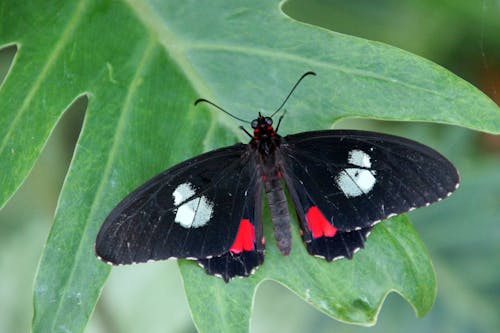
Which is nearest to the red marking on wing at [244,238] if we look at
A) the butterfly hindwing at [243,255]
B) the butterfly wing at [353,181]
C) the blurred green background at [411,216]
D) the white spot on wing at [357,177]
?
the butterfly hindwing at [243,255]

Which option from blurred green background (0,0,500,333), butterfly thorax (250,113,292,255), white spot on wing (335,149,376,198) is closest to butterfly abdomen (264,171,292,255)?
butterfly thorax (250,113,292,255)

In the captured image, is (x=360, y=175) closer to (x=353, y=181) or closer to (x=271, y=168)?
(x=353, y=181)

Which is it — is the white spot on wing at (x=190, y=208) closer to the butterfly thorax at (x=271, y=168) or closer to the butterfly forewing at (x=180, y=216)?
the butterfly forewing at (x=180, y=216)

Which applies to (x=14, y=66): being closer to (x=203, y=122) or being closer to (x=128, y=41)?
(x=128, y=41)

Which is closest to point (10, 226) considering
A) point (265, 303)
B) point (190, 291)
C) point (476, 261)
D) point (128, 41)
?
point (265, 303)

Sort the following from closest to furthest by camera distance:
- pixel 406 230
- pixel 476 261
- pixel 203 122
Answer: pixel 406 230
pixel 203 122
pixel 476 261
